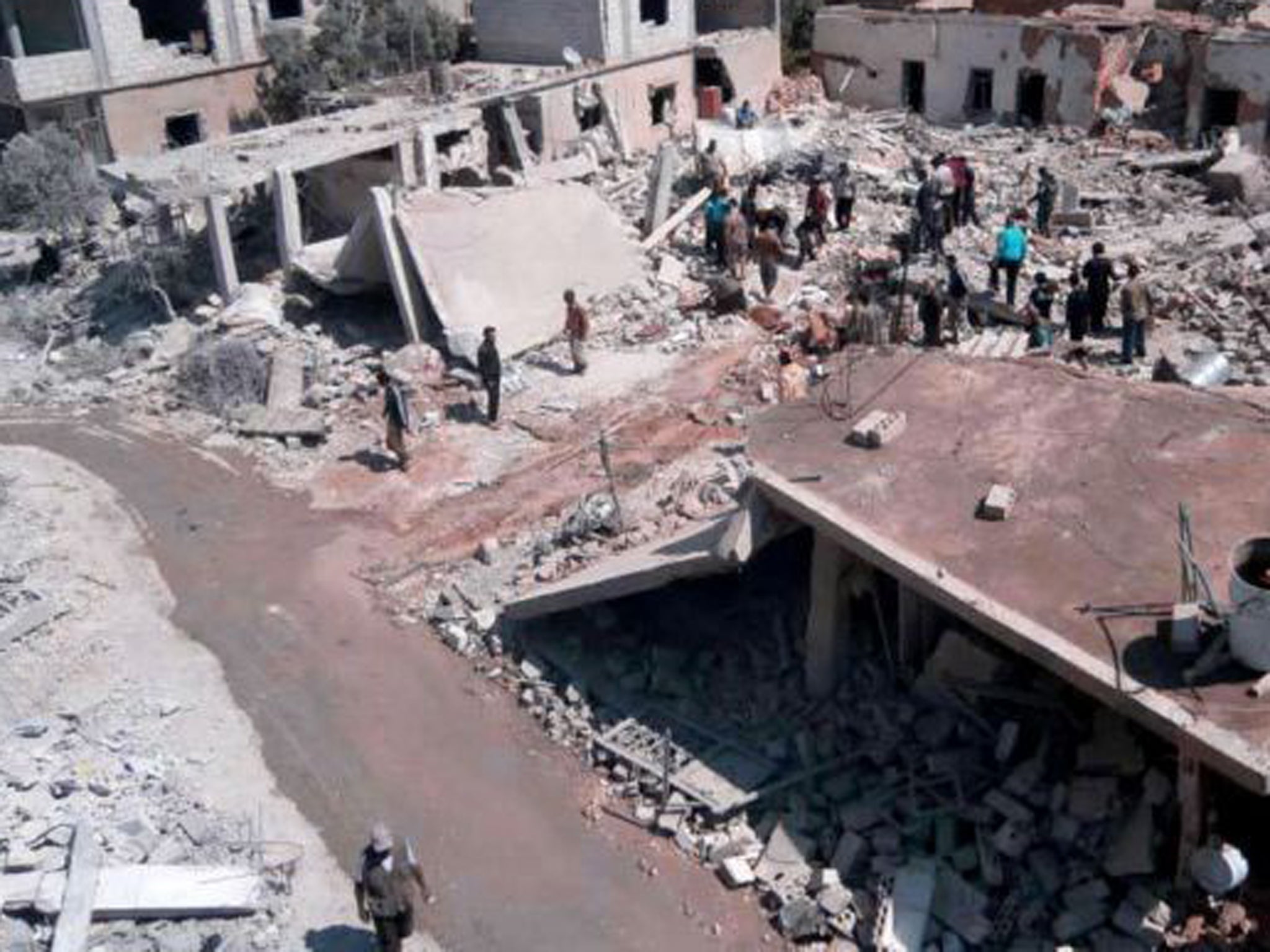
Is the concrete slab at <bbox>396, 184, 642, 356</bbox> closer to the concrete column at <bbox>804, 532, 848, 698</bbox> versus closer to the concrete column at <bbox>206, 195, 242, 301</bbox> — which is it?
the concrete column at <bbox>206, 195, 242, 301</bbox>

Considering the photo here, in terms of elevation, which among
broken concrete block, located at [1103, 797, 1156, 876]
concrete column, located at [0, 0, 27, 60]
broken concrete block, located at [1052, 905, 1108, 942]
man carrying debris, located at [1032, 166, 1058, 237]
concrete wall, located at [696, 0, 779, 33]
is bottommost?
broken concrete block, located at [1052, 905, 1108, 942]

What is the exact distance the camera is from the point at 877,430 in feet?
35.3

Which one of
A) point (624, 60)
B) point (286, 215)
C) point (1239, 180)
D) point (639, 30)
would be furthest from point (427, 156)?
point (1239, 180)

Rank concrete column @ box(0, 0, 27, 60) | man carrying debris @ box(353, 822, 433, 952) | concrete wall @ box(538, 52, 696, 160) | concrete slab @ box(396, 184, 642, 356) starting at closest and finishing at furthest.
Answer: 1. man carrying debris @ box(353, 822, 433, 952)
2. concrete slab @ box(396, 184, 642, 356)
3. concrete wall @ box(538, 52, 696, 160)
4. concrete column @ box(0, 0, 27, 60)

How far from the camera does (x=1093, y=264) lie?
15.5 meters

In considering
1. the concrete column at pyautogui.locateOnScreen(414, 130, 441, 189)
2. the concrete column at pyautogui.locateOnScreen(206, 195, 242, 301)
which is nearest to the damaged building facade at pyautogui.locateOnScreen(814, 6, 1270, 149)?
the concrete column at pyautogui.locateOnScreen(414, 130, 441, 189)

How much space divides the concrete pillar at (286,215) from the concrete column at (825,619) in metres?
11.3

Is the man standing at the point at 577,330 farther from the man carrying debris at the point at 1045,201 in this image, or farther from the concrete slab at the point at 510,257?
the man carrying debris at the point at 1045,201

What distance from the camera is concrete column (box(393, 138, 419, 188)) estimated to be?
68.9 feet

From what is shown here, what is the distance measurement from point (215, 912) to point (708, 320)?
35.3 ft

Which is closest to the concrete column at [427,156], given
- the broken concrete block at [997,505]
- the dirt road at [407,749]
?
the dirt road at [407,749]

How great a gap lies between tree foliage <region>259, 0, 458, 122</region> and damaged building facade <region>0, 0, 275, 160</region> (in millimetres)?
768

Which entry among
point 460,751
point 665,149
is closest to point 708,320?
point 665,149

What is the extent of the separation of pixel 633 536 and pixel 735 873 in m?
3.86
